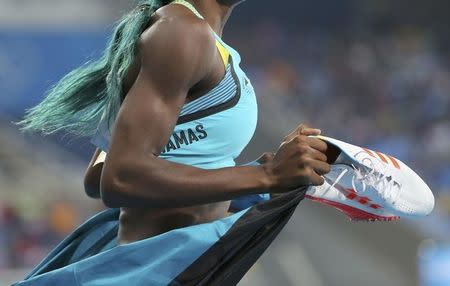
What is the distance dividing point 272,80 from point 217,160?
10.6 meters

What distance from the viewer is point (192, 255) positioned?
2525mm

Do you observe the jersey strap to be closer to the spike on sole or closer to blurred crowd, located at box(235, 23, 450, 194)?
the spike on sole

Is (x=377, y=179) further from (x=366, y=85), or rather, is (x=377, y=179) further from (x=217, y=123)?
(x=366, y=85)

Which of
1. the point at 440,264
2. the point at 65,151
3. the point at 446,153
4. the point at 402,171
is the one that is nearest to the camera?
the point at 402,171

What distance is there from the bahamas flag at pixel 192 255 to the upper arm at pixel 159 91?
273 mm

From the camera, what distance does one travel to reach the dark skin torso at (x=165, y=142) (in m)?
2.40

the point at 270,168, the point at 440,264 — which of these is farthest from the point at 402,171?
the point at 440,264

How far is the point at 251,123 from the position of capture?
2727mm

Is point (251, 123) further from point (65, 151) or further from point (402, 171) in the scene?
point (65, 151)

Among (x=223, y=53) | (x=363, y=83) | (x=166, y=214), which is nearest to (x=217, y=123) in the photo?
(x=223, y=53)

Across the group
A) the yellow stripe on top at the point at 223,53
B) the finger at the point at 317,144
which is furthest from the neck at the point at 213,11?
the finger at the point at 317,144

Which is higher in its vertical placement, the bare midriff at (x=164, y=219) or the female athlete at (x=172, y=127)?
the female athlete at (x=172, y=127)

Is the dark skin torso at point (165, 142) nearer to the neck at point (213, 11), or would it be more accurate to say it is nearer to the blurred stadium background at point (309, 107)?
the neck at point (213, 11)

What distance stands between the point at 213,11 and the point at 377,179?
2.24 feet
